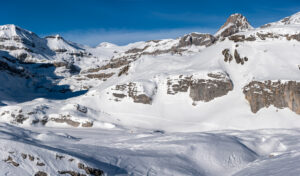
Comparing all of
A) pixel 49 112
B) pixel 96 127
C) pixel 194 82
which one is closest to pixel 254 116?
pixel 194 82

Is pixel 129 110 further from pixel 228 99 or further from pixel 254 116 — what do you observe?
pixel 254 116

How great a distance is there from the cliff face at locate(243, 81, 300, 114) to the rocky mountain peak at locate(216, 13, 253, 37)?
99071 millimetres

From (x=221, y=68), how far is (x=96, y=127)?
34550mm

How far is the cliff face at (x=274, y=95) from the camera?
67.8 metres

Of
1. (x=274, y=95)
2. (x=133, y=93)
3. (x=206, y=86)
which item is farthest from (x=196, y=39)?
(x=274, y=95)

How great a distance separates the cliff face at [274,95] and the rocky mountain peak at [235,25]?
99.1 meters

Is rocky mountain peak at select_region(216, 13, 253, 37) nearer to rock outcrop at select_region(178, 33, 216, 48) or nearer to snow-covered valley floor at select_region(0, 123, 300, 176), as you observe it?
rock outcrop at select_region(178, 33, 216, 48)

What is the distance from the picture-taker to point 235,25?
553 feet

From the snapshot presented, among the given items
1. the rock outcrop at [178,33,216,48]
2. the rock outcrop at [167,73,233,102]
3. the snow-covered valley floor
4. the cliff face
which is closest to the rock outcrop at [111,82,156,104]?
the rock outcrop at [167,73,233,102]

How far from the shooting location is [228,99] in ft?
247

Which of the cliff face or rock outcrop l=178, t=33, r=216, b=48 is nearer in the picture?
the cliff face

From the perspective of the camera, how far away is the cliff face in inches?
2667

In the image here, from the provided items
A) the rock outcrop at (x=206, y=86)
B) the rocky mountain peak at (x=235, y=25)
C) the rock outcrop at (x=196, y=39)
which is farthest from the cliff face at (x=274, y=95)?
the rock outcrop at (x=196, y=39)

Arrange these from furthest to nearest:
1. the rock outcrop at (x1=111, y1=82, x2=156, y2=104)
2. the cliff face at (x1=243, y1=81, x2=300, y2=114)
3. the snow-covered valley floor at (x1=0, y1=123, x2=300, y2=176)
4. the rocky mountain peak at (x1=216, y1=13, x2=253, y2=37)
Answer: the rocky mountain peak at (x1=216, y1=13, x2=253, y2=37) < the rock outcrop at (x1=111, y1=82, x2=156, y2=104) < the cliff face at (x1=243, y1=81, x2=300, y2=114) < the snow-covered valley floor at (x1=0, y1=123, x2=300, y2=176)
